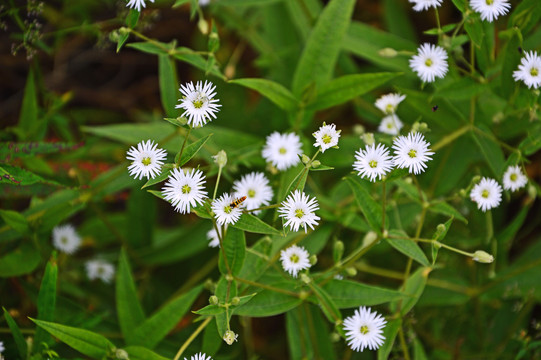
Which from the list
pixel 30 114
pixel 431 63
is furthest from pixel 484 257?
pixel 30 114

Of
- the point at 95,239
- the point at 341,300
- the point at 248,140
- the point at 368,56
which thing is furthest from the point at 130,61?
the point at 341,300

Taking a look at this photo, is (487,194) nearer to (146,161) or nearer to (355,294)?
(355,294)

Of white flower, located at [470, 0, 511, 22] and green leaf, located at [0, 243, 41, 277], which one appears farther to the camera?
green leaf, located at [0, 243, 41, 277]

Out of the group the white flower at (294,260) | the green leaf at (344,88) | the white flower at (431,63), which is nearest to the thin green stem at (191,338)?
the white flower at (294,260)

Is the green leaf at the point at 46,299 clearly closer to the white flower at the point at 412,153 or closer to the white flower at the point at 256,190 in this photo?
the white flower at the point at 256,190

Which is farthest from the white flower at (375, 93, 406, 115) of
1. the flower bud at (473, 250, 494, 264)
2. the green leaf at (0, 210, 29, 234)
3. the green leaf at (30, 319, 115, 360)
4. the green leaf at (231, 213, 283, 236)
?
the green leaf at (0, 210, 29, 234)

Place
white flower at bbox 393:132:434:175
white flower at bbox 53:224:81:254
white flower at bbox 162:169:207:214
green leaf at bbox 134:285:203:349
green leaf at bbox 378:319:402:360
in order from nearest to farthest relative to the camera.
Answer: white flower at bbox 162:169:207:214 → white flower at bbox 393:132:434:175 → green leaf at bbox 378:319:402:360 → green leaf at bbox 134:285:203:349 → white flower at bbox 53:224:81:254

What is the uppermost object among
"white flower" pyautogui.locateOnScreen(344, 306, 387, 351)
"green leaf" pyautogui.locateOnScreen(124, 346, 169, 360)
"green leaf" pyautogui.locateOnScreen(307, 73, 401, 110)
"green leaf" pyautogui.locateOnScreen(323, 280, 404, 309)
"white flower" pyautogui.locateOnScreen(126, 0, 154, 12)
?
"green leaf" pyautogui.locateOnScreen(307, 73, 401, 110)

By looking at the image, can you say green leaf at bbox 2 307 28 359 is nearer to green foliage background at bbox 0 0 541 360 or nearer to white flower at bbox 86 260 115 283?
green foliage background at bbox 0 0 541 360
